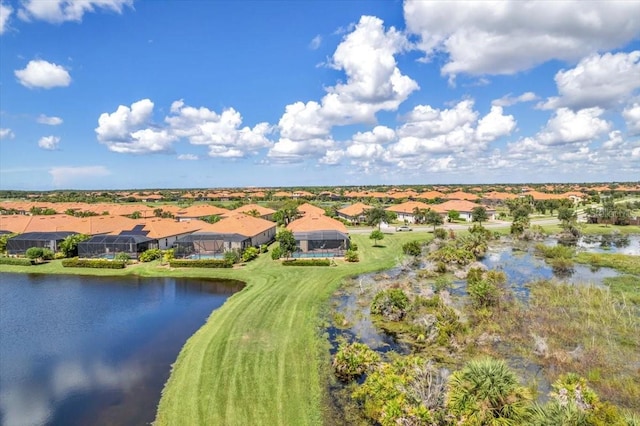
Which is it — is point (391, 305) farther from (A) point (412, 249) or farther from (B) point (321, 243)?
(B) point (321, 243)

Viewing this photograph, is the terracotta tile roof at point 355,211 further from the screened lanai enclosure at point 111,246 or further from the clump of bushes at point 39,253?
the clump of bushes at point 39,253

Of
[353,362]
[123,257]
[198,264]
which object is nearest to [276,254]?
[198,264]

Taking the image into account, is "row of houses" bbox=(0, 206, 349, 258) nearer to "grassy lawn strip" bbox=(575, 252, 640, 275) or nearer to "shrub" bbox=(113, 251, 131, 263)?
"shrub" bbox=(113, 251, 131, 263)

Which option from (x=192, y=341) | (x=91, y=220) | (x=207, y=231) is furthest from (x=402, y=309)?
(x=91, y=220)

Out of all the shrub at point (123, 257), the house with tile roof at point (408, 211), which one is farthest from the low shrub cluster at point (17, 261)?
the house with tile roof at point (408, 211)

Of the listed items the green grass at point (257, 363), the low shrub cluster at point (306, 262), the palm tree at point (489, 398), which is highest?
the palm tree at point (489, 398)

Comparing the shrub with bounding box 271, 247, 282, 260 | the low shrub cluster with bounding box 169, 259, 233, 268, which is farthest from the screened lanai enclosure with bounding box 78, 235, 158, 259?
the shrub with bounding box 271, 247, 282, 260

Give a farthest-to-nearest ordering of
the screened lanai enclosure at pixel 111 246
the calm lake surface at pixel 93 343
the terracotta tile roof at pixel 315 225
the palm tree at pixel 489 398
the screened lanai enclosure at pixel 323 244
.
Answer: the terracotta tile roof at pixel 315 225
the screened lanai enclosure at pixel 323 244
the screened lanai enclosure at pixel 111 246
the calm lake surface at pixel 93 343
the palm tree at pixel 489 398
